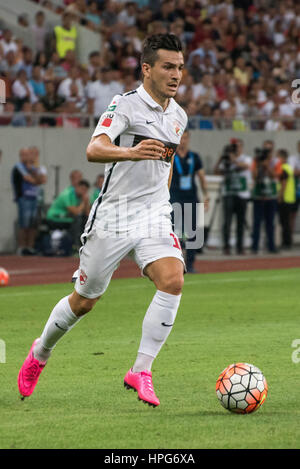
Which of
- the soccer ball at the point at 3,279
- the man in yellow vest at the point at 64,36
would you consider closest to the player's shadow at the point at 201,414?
the soccer ball at the point at 3,279

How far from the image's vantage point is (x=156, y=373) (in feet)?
25.7

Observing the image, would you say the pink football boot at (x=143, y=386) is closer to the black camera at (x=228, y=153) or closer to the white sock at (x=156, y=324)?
the white sock at (x=156, y=324)

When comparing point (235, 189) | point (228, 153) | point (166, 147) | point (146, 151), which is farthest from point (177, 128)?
point (235, 189)

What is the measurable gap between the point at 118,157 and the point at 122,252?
794 mm

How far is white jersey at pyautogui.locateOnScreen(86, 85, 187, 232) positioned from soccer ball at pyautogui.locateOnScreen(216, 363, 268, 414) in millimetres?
1235

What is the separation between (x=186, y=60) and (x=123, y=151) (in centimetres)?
1897

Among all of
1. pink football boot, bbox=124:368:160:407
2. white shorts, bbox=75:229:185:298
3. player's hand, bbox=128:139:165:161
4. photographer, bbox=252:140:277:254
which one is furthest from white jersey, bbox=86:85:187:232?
photographer, bbox=252:140:277:254

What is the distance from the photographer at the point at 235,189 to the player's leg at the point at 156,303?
44.5ft

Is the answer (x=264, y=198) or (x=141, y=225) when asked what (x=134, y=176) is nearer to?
(x=141, y=225)

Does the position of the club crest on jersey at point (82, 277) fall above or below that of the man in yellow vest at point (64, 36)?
below

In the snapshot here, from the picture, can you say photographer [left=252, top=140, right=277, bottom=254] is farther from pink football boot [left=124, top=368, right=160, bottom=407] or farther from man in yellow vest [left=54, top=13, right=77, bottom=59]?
pink football boot [left=124, top=368, right=160, bottom=407]

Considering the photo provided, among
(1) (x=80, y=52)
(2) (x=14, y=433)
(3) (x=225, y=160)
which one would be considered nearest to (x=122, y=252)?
(2) (x=14, y=433)

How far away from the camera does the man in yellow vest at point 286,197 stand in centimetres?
2109

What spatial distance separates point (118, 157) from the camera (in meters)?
6.06
